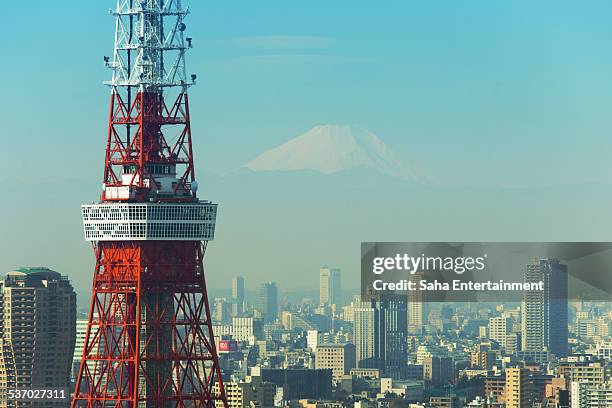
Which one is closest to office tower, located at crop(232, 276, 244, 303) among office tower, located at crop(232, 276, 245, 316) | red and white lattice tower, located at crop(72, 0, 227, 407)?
office tower, located at crop(232, 276, 245, 316)

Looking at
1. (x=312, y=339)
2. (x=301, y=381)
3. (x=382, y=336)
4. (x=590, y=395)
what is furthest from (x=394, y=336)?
(x=590, y=395)

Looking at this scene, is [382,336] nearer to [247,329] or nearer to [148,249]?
[247,329]

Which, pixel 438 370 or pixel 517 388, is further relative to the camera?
pixel 438 370

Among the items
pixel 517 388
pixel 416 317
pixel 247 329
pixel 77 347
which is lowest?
pixel 517 388

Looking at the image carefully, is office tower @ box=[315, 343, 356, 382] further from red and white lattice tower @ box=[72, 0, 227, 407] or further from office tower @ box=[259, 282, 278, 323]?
red and white lattice tower @ box=[72, 0, 227, 407]

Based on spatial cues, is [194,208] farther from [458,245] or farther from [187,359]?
[458,245]

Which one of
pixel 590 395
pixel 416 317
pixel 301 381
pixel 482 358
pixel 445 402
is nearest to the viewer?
pixel 590 395

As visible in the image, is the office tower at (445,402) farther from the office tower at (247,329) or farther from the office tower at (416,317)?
the office tower at (247,329)

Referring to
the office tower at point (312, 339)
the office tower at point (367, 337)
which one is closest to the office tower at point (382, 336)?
the office tower at point (367, 337)
